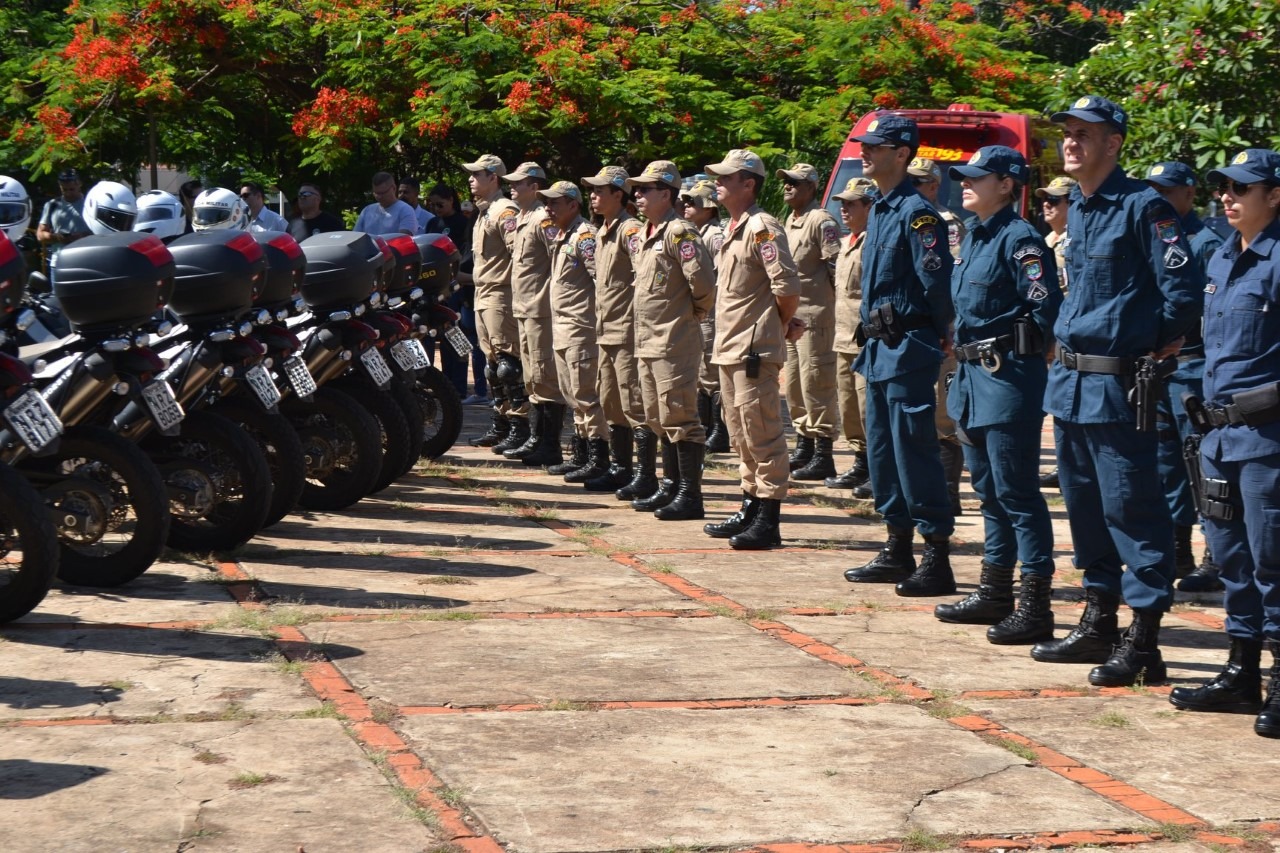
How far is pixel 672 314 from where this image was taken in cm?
927

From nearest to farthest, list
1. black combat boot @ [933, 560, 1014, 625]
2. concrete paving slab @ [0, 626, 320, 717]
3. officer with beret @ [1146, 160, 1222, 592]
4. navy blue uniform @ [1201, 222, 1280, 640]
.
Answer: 1. navy blue uniform @ [1201, 222, 1280, 640]
2. concrete paving slab @ [0, 626, 320, 717]
3. black combat boot @ [933, 560, 1014, 625]
4. officer with beret @ [1146, 160, 1222, 592]

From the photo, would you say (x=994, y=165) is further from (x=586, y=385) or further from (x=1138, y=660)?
(x=586, y=385)

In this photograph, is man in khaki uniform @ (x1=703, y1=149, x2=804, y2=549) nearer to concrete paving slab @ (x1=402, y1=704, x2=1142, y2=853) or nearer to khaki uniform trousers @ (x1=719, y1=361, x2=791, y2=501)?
khaki uniform trousers @ (x1=719, y1=361, x2=791, y2=501)

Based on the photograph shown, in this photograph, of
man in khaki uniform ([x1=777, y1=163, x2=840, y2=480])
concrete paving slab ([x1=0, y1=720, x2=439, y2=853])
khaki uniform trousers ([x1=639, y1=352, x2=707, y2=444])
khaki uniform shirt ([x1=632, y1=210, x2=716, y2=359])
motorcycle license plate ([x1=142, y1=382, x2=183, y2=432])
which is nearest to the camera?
concrete paving slab ([x1=0, y1=720, x2=439, y2=853])

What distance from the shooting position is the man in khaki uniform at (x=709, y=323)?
1020cm

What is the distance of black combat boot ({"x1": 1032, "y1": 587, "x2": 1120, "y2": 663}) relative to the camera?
6.30 m

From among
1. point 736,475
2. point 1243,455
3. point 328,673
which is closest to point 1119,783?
point 1243,455

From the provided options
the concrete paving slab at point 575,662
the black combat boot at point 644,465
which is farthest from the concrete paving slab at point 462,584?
the black combat boot at point 644,465

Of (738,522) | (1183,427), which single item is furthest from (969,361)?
(738,522)

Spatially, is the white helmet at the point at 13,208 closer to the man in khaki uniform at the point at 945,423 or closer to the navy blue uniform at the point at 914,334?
the navy blue uniform at the point at 914,334

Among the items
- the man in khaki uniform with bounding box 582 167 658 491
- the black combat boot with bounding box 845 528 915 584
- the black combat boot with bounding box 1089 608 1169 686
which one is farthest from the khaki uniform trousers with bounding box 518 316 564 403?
the black combat boot with bounding box 1089 608 1169 686

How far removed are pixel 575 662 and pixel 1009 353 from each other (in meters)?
1.99

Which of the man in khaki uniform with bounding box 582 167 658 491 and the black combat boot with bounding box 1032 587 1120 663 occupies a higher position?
the man in khaki uniform with bounding box 582 167 658 491

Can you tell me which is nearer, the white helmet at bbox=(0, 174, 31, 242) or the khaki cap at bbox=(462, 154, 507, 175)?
the white helmet at bbox=(0, 174, 31, 242)
